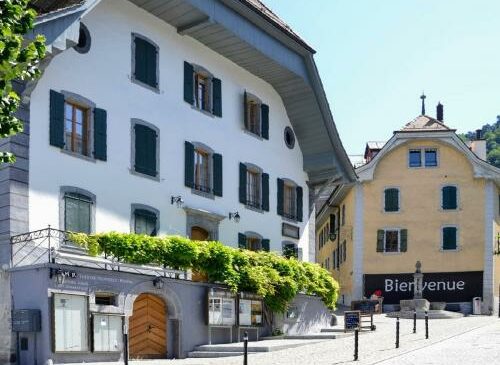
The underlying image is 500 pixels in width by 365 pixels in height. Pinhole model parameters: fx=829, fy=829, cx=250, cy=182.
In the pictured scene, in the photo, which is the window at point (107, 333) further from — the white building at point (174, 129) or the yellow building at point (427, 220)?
the yellow building at point (427, 220)

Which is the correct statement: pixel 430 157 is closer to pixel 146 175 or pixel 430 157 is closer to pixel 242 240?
pixel 242 240

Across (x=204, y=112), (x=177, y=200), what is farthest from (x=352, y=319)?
(x=204, y=112)

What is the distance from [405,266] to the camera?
47375 millimetres

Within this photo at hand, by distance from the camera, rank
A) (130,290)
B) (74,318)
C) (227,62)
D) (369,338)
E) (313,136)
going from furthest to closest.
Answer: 1. (313,136)
2. (227,62)
3. (369,338)
4. (130,290)
5. (74,318)

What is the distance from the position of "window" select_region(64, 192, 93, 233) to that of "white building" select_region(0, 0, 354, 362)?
30 millimetres

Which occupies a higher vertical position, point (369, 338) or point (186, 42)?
point (186, 42)

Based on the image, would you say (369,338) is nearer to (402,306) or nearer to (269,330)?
(269,330)

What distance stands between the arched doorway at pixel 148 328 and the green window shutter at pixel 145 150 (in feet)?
13.7

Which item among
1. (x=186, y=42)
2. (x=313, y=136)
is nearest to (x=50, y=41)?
(x=186, y=42)

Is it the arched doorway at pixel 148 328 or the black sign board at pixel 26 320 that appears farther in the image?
the arched doorway at pixel 148 328

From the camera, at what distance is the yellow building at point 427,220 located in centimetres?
4656

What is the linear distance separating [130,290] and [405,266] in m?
29.4

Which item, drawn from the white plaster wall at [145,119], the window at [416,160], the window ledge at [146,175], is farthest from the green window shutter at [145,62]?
the window at [416,160]

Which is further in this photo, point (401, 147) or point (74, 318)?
point (401, 147)
